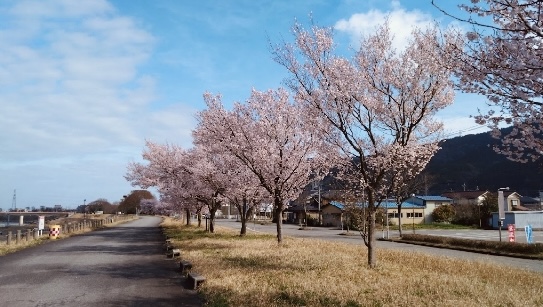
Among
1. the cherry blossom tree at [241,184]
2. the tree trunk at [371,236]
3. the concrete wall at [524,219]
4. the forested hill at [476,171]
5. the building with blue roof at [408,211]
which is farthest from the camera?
the forested hill at [476,171]

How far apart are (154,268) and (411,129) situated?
31.3ft

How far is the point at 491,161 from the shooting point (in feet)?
448

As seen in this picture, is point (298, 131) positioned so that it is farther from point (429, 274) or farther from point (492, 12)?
point (492, 12)

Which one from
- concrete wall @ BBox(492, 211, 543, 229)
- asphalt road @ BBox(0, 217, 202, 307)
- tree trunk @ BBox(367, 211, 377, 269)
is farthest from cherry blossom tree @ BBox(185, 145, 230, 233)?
concrete wall @ BBox(492, 211, 543, 229)

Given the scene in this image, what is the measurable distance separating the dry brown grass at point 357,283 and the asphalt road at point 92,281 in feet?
3.31

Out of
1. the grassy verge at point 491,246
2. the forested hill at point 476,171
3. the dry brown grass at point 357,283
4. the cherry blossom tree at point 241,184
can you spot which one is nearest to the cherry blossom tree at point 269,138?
the cherry blossom tree at point 241,184

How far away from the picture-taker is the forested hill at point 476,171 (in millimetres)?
111625

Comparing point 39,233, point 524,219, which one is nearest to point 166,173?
point 39,233

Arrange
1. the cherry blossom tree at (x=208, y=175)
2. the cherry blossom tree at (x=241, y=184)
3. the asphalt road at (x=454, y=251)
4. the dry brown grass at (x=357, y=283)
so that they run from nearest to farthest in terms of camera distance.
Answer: the dry brown grass at (x=357, y=283) → the asphalt road at (x=454, y=251) → the cherry blossom tree at (x=241, y=184) → the cherry blossom tree at (x=208, y=175)

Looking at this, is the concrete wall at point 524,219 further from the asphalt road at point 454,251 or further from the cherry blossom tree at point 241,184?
the cherry blossom tree at point 241,184

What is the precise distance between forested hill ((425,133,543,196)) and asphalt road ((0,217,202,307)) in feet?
292

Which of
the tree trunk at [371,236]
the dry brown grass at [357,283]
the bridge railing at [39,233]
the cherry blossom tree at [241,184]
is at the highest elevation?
the cherry blossom tree at [241,184]

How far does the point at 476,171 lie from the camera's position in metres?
136

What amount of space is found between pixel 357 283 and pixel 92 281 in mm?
7177
